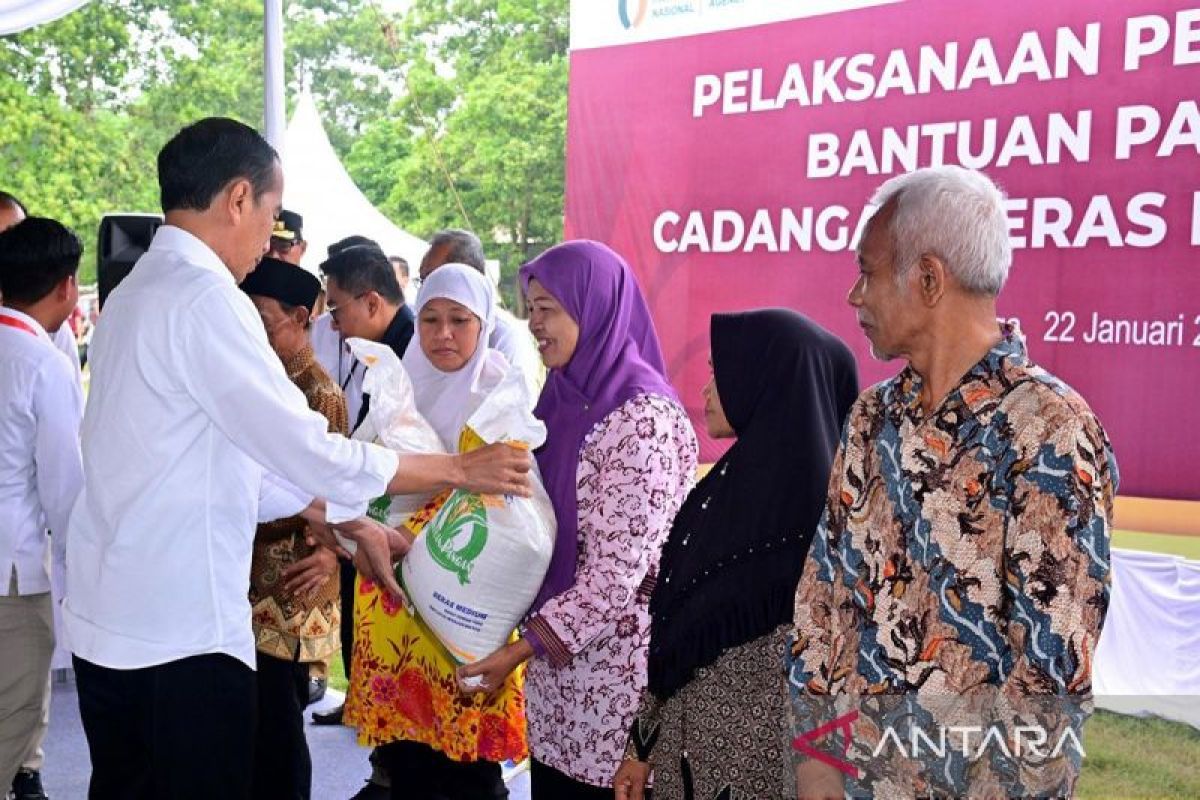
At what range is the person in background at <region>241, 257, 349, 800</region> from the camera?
2.69 m

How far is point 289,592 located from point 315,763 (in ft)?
4.48

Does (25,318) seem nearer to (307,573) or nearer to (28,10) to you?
(307,573)

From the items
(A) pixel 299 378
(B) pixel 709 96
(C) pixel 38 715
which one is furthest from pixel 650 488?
(B) pixel 709 96

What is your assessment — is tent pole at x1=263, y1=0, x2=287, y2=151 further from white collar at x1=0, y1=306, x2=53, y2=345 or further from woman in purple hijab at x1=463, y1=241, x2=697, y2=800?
woman in purple hijab at x1=463, y1=241, x2=697, y2=800

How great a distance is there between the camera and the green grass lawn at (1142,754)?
12.2 ft

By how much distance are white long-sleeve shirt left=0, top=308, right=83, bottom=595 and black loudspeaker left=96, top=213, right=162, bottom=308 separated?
308 cm

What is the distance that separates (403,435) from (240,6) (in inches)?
660

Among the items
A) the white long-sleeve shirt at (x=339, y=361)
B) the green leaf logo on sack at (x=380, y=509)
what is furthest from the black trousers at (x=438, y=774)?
the white long-sleeve shirt at (x=339, y=361)

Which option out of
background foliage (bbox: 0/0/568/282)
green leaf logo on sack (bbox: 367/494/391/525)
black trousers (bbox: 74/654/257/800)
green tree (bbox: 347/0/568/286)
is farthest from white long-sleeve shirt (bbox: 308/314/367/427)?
green tree (bbox: 347/0/568/286)

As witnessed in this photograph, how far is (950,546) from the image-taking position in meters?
1.35

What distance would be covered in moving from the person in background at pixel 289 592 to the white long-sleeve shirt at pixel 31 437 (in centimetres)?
44

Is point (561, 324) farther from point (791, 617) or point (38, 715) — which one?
point (38, 715)

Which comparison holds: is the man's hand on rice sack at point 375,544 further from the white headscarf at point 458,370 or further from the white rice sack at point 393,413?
→ the white headscarf at point 458,370

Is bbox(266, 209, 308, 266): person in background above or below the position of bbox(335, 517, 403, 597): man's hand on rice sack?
above
